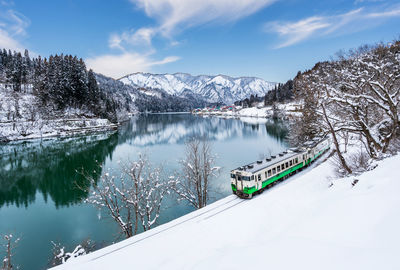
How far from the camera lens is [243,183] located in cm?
1620

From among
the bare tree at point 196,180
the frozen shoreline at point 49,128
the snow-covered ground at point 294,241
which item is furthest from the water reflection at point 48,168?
the snow-covered ground at point 294,241

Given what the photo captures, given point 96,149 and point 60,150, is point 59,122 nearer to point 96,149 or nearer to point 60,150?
point 60,150

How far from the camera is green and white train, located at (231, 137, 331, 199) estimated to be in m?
16.0

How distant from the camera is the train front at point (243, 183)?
15.8 metres

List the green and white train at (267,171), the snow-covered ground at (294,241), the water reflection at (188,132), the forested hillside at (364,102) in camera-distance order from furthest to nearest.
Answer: the water reflection at (188,132) → the green and white train at (267,171) → the forested hillside at (364,102) → the snow-covered ground at (294,241)

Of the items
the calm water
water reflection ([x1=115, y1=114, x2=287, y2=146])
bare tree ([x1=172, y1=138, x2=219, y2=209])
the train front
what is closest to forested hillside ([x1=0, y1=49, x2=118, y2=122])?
water reflection ([x1=115, y1=114, x2=287, y2=146])

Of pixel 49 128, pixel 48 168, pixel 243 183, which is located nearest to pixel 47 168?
pixel 48 168

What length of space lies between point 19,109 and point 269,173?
77.4 m

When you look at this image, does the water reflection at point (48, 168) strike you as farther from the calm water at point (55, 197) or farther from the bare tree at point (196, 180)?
the bare tree at point (196, 180)

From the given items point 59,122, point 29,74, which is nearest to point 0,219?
point 59,122

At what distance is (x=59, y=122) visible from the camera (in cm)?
6500

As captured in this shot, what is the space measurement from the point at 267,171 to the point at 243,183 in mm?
2690

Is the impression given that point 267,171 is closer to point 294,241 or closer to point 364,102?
point 364,102

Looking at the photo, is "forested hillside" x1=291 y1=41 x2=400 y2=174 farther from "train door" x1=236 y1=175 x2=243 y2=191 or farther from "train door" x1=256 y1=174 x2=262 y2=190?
"train door" x1=236 y1=175 x2=243 y2=191
